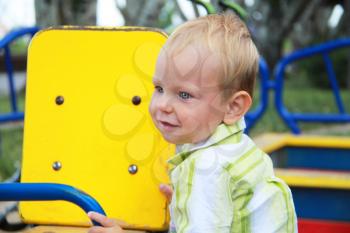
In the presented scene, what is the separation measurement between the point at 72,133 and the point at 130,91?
0.21 metres

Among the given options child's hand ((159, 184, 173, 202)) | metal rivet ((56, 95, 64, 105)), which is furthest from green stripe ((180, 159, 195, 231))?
metal rivet ((56, 95, 64, 105))

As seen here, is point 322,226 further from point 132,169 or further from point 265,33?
point 265,33

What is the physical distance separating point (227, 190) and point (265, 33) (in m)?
14.3

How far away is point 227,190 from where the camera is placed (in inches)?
50.1

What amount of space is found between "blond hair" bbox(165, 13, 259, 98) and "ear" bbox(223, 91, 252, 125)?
2 centimetres

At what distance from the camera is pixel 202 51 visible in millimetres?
1285

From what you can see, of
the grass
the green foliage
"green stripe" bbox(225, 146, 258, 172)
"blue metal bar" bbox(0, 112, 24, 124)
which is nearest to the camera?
"green stripe" bbox(225, 146, 258, 172)

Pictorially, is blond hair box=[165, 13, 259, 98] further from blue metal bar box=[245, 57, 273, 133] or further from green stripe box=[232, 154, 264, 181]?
blue metal bar box=[245, 57, 273, 133]

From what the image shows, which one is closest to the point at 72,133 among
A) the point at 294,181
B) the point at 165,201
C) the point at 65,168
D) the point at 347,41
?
the point at 65,168

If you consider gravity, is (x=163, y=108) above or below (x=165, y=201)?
above

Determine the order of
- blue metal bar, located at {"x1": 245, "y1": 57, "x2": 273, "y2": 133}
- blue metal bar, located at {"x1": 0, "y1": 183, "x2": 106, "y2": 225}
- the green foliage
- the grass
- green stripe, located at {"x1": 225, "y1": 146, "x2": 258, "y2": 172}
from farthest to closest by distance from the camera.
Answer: the grass
the green foliage
blue metal bar, located at {"x1": 245, "y1": 57, "x2": 273, "y2": 133}
green stripe, located at {"x1": 225, "y1": 146, "x2": 258, "y2": 172}
blue metal bar, located at {"x1": 0, "y1": 183, "x2": 106, "y2": 225}

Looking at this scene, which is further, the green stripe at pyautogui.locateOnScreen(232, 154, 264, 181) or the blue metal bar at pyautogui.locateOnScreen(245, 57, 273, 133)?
the blue metal bar at pyautogui.locateOnScreen(245, 57, 273, 133)

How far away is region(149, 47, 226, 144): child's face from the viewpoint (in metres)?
1.29

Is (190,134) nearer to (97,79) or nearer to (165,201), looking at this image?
(165,201)
